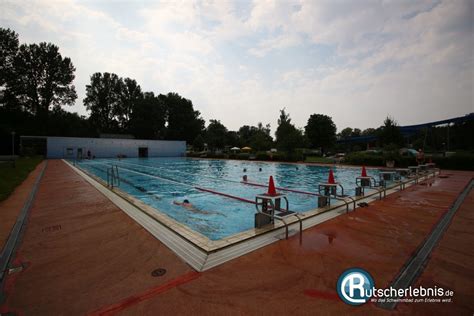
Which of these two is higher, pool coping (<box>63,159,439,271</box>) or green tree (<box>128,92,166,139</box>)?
green tree (<box>128,92,166,139</box>)

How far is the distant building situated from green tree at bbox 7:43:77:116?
546 inches

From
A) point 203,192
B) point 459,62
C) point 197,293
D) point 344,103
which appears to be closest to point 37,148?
point 203,192

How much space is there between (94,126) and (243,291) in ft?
212

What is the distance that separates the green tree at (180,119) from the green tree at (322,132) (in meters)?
30.0

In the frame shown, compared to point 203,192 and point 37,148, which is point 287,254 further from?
point 37,148

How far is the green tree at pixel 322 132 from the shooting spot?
46688 millimetres

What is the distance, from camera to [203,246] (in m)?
3.45

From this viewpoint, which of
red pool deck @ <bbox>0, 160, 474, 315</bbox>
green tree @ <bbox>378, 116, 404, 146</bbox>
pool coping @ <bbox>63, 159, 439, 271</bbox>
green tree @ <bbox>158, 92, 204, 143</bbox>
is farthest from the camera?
green tree @ <bbox>158, 92, 204, 143</bbox>

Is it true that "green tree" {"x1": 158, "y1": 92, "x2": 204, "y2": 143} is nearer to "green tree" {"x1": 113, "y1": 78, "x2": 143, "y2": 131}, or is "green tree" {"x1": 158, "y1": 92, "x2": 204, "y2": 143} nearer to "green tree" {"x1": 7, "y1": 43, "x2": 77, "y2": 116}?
"green tree" {"x1": 113, "y1": 78, "x2": 143, "y2": 131}

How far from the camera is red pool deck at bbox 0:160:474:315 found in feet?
6.99

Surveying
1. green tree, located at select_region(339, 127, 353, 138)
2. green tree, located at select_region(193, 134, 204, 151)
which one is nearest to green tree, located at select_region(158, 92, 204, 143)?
green tree, located at select_region(193, 134, 204, 151)

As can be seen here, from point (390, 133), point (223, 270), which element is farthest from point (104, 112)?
point (223, 270)

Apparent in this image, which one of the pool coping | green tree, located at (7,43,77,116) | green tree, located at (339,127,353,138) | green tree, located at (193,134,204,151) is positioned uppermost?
green tree, located at (7,43,77,116)

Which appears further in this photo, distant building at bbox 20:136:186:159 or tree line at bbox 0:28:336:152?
tree line at bbox 0:28:336:152
